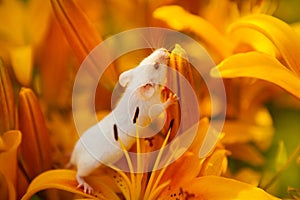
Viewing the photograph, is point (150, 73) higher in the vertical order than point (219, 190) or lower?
higher

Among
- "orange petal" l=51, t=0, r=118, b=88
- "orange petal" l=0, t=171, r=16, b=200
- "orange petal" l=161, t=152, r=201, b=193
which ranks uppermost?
"orange petal" l=51, t=0, r=118, b=88

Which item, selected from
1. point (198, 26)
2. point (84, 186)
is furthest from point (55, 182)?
point (198, 26)

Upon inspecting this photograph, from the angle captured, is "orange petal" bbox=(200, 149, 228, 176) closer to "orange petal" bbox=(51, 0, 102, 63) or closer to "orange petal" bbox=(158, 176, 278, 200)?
"orange petal" bbox=(158, 176, 278, 200)

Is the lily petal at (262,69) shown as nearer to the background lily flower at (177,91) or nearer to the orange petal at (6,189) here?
the background lily flower at (177,91)

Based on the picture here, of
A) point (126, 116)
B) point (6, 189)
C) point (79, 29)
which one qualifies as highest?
point (79, 29)

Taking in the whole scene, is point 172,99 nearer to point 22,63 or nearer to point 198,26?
point 198,26

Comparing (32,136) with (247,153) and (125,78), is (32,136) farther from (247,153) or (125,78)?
(247,153)

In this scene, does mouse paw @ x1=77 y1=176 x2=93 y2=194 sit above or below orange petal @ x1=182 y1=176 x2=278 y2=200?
below

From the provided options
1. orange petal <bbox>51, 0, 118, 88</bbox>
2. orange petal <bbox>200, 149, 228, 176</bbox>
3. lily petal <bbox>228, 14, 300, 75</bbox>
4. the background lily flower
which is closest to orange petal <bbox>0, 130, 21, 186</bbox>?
the background lily flower

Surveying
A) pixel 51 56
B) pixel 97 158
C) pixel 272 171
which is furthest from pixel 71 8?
pixel 272 171
